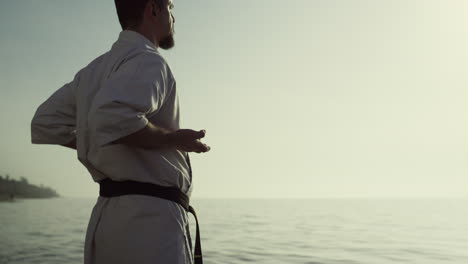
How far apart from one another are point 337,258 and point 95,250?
17.8 metres

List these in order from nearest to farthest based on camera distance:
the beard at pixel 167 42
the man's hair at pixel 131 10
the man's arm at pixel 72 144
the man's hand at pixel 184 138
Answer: the man's hand at pixel 184 138, the man's hair at pixel 131 10, the beard at pixel 167 42, the man's arm at pixel 72 144

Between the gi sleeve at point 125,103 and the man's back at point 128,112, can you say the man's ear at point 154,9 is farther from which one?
the gi sleeve at point 125,103

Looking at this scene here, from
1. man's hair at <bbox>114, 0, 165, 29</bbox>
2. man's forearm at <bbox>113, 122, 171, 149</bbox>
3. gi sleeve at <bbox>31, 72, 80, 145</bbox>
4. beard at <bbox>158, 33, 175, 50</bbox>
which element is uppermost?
man's hair at <bbox>114, 0, 165, 29</bbox>

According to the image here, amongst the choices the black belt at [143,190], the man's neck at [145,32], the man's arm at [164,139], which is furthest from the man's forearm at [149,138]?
the man's neck at [145,32]

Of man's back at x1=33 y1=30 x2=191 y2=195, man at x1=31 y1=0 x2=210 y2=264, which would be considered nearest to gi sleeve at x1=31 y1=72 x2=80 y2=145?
man's back at x1=33 y1=30 x2=191 y2=195

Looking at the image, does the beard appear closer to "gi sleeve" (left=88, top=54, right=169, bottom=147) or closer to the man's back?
the man's back

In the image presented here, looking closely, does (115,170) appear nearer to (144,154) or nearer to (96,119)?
(144,154)

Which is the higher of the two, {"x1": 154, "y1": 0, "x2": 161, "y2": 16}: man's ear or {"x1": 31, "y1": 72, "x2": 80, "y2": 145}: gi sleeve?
{"x1": 154, "y1": 0, "x2": 161, "y2": 16}: man's ear

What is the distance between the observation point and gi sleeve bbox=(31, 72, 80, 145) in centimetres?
255

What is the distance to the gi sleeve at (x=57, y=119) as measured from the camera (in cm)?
255

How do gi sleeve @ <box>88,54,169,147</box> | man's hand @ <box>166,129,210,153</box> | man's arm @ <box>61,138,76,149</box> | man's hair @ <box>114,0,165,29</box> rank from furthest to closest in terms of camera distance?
man's arm @ <box>61,138,76,149</box>
man's hair @ <box>114,0,165,29</box>
man's hand @ <box>166,129,210,153</box>
gi sleeve @ <box>88,54,169,147</box>

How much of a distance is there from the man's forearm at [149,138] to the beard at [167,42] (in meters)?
0.58

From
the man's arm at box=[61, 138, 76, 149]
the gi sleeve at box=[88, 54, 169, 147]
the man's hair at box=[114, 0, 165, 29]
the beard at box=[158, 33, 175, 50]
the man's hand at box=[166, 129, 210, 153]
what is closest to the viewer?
the gi sleeve at box=[88, 54, 169, 147]

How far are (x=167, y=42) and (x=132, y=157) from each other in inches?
27.4
